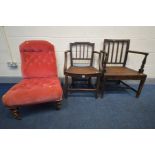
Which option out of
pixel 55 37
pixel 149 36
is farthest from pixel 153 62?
pixel 55 37

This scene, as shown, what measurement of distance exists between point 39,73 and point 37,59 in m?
0.21

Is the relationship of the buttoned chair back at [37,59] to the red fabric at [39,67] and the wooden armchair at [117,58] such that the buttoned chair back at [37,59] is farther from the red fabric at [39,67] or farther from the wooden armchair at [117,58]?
the wooden armchair at [117,58]

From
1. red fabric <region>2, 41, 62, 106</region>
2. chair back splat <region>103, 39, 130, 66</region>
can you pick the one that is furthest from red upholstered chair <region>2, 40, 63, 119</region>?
chair back splat <region>103, 39, 130, 66</region>

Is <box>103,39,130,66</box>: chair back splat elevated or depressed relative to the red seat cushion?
elevated

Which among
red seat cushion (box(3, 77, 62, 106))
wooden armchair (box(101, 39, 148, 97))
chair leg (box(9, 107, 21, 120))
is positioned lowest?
chair leg (box(9, 107, 21, 120))

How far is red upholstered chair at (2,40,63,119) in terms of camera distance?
127cm

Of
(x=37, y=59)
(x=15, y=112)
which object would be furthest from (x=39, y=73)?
(x=15, y=112)

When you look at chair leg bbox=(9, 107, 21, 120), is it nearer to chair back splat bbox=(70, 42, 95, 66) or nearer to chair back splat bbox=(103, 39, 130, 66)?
chair back splat bbox=(70, 42, 95, 66)

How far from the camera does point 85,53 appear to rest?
1.94m

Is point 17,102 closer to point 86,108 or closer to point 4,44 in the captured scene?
point 86,108

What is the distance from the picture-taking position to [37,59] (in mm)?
1606

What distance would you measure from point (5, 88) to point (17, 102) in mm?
1015

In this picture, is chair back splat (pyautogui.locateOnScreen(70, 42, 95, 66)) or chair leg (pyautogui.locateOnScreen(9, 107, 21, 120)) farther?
chair back splat (pyautogui.locateOnScreen(70, 42, 95, 66))

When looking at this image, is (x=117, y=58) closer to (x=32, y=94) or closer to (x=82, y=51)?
(x=82, y=51)
